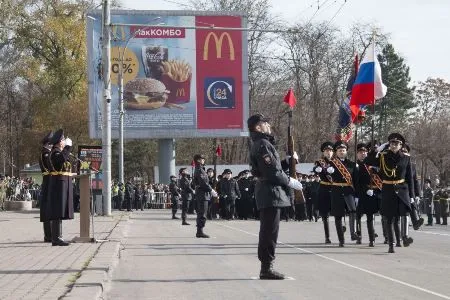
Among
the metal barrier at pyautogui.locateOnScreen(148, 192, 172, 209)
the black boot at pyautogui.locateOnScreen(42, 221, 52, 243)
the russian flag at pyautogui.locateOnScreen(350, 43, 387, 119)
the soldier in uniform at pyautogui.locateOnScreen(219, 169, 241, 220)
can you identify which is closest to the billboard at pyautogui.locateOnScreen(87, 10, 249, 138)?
the metal barrier at pyautogui.locateOnScreen(148, 192, 172, 209)

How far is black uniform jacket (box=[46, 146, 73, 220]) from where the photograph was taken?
1559 cm

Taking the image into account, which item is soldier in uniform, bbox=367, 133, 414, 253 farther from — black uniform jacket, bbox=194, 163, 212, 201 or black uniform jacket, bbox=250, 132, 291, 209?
black uniform jacket, bbox=194, 163, 212, 201

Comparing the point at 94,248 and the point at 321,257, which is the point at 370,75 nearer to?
the point at 321,257

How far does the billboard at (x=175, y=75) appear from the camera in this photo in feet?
141

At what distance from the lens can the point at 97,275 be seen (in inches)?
416

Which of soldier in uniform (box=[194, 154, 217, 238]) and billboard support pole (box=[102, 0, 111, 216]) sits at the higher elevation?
billboard support pole (box=[102, 0, 111, 216])

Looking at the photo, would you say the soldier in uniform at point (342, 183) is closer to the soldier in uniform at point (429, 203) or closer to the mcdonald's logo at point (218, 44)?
the soldier in uniform at point (429, 203)

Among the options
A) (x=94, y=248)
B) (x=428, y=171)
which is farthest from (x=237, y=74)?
(x=428, y=171)

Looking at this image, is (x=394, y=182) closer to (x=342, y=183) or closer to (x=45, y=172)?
(x=342, y=183)

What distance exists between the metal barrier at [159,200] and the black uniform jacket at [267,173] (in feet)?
135

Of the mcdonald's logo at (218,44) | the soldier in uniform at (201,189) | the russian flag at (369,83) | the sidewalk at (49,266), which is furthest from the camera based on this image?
the mcdonald's logo at (218,44)

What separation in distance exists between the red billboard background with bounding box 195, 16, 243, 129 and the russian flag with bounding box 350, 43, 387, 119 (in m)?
24.0

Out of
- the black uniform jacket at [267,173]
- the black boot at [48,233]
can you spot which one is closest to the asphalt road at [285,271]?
the black uniform jacket at [267,173]

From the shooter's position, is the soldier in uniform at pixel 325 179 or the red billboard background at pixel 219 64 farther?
the red billboard background at pixel 219 64
